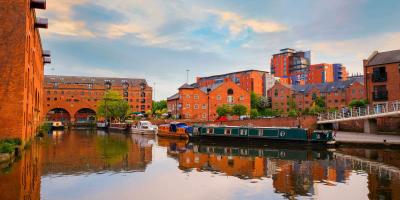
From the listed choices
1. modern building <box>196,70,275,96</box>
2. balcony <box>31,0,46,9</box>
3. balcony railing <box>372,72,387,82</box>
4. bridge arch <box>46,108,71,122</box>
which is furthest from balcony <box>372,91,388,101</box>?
bridge arch <box>46,108,71,122</box>

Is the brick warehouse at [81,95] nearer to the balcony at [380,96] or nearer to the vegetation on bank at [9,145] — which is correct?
the vegetation on bank at [9,145]

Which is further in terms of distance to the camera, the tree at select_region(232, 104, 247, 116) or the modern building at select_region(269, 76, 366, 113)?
the modern building at select_region(269, 76, 366, 113)

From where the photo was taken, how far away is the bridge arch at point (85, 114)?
4145 inches

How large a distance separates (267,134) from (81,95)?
262ft

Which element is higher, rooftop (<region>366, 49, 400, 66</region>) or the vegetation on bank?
rooftop (<region>366, 49, 400, 66</region>)

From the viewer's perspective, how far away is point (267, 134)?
124 ft

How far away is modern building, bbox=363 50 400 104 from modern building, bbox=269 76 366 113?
38735mm

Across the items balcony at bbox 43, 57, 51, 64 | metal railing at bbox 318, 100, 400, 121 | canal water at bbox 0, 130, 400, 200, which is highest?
balcony at bbox 43, 57, 51, 64

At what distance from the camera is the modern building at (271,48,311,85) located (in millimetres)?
151875

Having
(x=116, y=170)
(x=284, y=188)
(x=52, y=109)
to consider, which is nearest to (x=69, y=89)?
(x=52, y=109)

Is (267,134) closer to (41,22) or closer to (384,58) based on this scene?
(384,58)

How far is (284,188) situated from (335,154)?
49.6 feet

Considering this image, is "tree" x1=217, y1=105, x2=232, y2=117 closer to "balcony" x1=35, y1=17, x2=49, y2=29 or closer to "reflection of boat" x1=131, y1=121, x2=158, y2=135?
"reflection of boat" x1=131, y1=121, x2=158, y2=135

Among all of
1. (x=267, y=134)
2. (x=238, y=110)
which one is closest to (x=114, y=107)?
(x=238, y=110)
